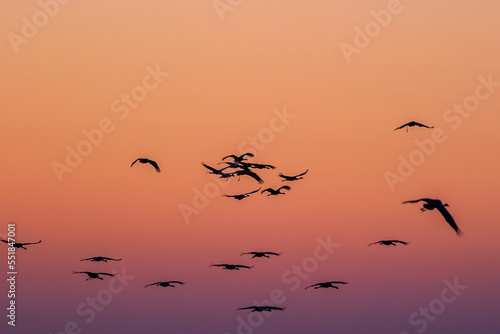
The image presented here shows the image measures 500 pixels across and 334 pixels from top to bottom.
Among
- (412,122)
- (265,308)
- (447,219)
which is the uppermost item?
(412,122)

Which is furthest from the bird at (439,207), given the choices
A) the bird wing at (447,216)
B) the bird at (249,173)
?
the bird at (249,173)

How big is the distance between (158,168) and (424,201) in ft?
101

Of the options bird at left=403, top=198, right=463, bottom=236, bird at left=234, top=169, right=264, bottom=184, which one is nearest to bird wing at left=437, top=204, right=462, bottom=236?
bird at left=403, top=198, right=463, bottom=236

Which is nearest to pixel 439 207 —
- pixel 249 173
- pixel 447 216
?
pixel 447 216

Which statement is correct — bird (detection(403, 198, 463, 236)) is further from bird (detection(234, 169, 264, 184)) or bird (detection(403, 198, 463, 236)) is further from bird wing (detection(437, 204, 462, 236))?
bird (detection(234, 169, 264, 184))

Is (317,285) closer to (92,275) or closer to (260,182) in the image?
(260,182)

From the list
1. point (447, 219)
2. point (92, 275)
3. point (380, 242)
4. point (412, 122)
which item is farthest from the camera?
point (92, 275)

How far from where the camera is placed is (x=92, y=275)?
127438 millimetres

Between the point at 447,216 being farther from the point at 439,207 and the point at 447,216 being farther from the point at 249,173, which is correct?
the point at 249,173

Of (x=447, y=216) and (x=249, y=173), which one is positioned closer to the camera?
(x=447, y=216)

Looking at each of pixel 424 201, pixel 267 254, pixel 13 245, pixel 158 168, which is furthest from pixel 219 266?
pixel 424 201

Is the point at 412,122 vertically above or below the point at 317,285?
above

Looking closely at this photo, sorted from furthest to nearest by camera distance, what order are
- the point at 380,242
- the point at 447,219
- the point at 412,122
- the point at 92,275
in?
the point at 92,275 < the point at 380,242 < the point at 412,122 < the point at 447,219

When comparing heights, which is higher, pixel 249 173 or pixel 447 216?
pixel 249 173
